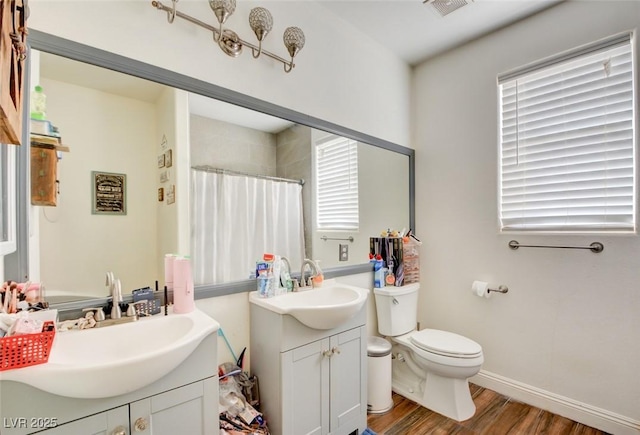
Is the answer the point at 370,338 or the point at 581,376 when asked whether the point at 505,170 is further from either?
the point at 370,338

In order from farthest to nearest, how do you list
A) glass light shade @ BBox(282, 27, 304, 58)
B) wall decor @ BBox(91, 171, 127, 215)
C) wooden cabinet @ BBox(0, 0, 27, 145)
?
glass light shade @ BBox(282, 27, 304, 58) < wall decor @ BBox(91, 171, 127, 215) < wooden cabinet @ BBox(0, 0, 27, 145)

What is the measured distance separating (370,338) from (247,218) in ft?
4.14

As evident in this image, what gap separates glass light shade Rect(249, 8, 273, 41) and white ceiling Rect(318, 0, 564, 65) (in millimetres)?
649

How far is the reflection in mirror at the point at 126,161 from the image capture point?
114 cm

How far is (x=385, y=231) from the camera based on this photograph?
248 centimetres

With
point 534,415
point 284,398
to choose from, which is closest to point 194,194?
point 284,398

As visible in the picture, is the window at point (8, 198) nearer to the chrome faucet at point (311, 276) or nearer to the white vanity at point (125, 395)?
the white vanity at point (125, 395)

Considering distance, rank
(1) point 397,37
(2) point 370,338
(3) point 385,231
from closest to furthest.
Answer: (2) point 370,338 → (1) point 397,37 → (3) point 385,231

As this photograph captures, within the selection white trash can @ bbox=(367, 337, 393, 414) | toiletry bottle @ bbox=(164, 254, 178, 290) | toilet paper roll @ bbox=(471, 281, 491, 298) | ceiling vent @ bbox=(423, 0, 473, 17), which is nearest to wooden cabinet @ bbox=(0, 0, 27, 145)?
toiletry bottle @ bbox=(164, 254, 178, 290)

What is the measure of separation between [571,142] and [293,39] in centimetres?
188

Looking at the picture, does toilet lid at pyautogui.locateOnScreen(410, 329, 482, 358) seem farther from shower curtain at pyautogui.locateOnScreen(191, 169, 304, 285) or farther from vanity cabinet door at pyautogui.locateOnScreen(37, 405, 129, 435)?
vanity cabinet door at pyautogui.locateOnScreen(37, 405, 129, 435)

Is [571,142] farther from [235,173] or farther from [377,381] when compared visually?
[235,173]

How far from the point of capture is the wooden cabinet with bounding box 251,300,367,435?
4.44ft

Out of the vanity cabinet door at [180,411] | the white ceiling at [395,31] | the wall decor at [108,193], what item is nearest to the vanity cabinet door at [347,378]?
the vanity cabinet door at [180,411]
